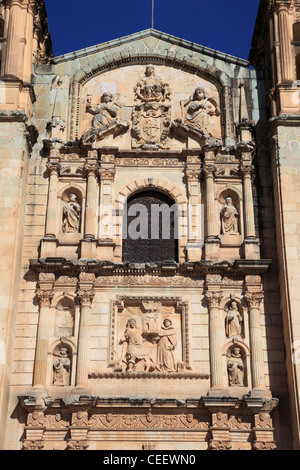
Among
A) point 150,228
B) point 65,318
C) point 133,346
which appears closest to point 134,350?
point 133,346

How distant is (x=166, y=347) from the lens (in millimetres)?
16141

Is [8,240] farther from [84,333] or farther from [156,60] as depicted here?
[156,60]

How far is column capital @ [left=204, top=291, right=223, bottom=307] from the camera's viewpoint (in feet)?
54.1

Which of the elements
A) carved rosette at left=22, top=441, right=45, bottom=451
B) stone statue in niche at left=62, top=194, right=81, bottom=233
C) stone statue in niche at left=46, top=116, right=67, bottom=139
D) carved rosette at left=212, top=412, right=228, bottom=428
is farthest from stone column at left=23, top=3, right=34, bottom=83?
carved rosette at left=212, top=412, right=228, bottom=428

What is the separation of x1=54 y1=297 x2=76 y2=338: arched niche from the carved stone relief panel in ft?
3.12

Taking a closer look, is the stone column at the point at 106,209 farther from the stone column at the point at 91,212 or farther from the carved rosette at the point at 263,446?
the carved rosette at the point at 263,446

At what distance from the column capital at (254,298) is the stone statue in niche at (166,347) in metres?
1.77

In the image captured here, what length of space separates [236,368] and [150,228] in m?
3.94

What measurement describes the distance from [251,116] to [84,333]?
716cm

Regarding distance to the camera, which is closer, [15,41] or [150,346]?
[150,346]

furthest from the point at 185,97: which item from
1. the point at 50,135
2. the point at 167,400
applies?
the point at 167,400

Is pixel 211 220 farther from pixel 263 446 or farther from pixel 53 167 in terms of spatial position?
pixel 263 446

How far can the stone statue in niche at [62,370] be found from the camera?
15828 millimetres

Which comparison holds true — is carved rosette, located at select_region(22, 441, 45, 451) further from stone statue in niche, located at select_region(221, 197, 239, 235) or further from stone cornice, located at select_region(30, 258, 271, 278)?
stone statue in niche, located at select_region(221, 197, 239, 235)
